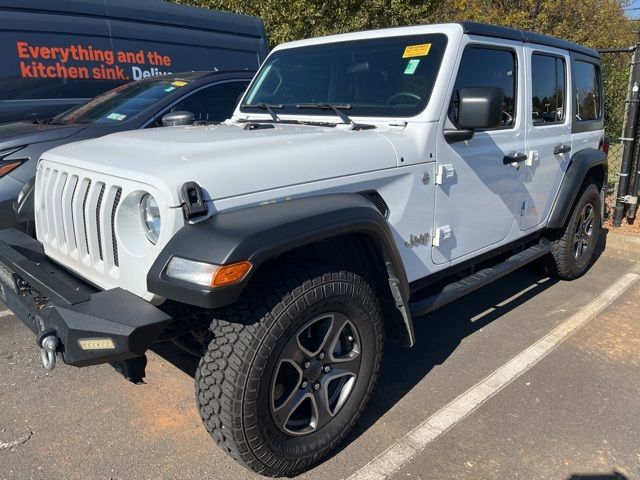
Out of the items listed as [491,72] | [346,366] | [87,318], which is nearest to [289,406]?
[346,366]

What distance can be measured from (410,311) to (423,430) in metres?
0.61

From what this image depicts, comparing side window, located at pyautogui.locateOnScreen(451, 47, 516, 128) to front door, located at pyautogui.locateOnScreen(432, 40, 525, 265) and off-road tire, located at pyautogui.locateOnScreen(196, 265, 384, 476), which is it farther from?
off-road tire, located at pyautogui.locateOnScreen(196, 265, 384, 476)

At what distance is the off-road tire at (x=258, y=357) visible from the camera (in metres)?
2.10

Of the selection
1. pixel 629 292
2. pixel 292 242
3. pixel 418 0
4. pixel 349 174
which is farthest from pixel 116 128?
pixel 418 0

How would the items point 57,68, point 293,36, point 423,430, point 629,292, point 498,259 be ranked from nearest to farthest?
point 423,430 < point 498,259 < point 629,292 < point 57,68 < point 293,36

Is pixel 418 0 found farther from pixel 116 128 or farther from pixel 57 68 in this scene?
pixel 116 128

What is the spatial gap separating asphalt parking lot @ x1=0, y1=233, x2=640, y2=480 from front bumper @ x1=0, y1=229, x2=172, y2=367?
705mm

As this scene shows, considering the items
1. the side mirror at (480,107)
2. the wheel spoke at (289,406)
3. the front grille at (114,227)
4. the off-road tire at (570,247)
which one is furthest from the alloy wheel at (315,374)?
the off-road tire at (570,247)

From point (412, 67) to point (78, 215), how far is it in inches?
75.5

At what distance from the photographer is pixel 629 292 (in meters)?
4.75

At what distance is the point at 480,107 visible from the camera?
9.11 ft

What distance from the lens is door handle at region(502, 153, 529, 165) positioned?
3498 millimetres

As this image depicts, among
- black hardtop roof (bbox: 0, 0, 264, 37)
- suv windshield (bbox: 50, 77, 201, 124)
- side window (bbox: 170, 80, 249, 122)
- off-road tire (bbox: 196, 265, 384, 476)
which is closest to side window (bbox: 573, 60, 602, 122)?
side window (bbox: 170, 80, 249, 122)

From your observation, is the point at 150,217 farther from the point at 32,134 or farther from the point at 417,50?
the point at 32,134
